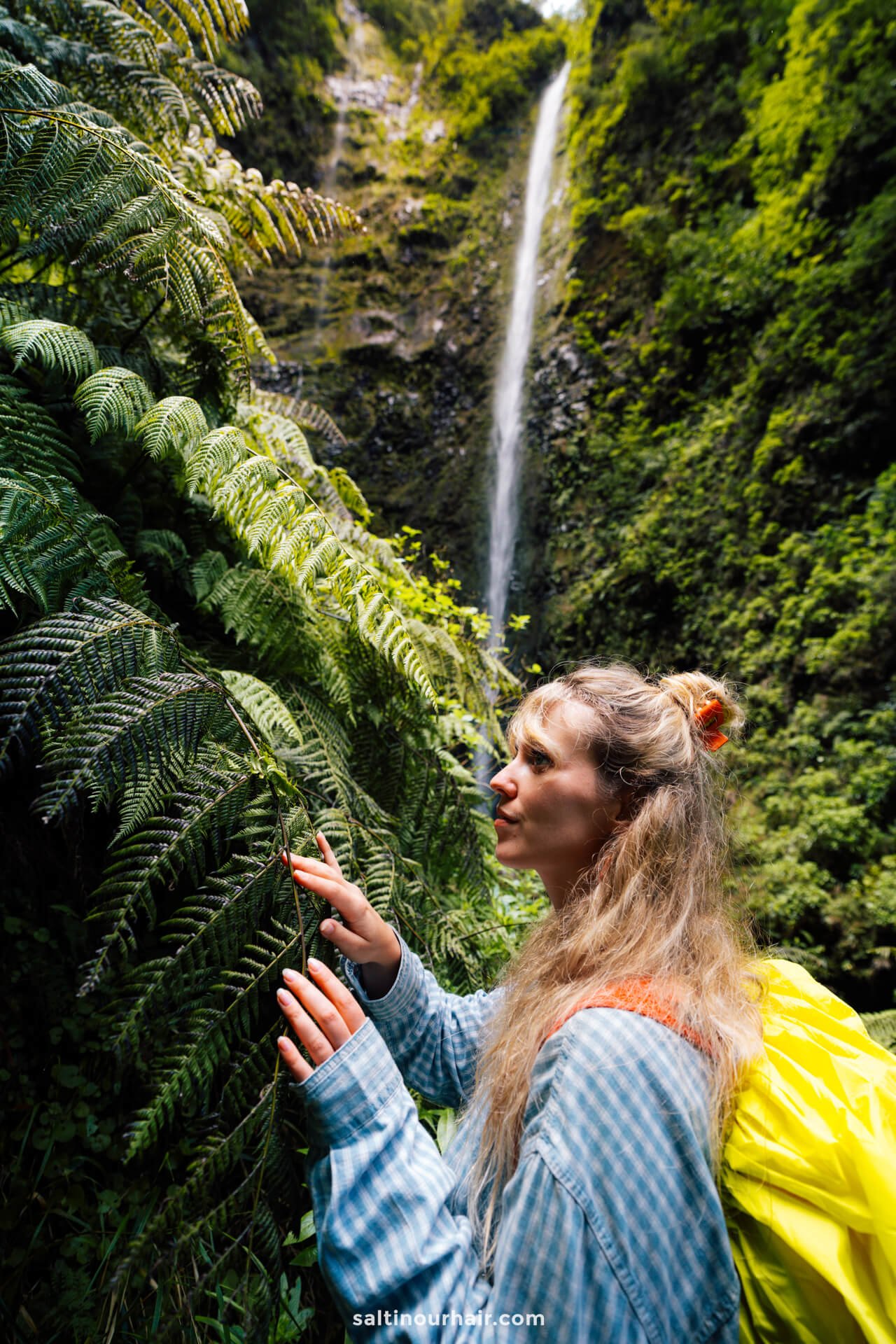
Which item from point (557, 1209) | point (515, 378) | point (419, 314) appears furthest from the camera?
point (419, 314)

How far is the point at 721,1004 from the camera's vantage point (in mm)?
964

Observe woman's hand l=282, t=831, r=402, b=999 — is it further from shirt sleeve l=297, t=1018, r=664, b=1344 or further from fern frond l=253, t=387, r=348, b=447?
fern frond l=253, t=387, r=348, b=447

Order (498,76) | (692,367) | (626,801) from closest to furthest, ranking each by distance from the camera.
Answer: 1. (626,801)
2. (692,367)
3. (498,76)

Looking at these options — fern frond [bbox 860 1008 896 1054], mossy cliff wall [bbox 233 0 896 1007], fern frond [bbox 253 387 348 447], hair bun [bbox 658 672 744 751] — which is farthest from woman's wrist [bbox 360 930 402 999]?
mossy cliff wall [bbox 233 0 896 1007]

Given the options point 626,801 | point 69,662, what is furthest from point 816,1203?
point 69,662

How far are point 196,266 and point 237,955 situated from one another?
5.42 ft

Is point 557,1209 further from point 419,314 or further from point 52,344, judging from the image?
point 419,314

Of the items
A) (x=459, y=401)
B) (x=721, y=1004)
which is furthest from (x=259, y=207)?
(x=459, y=401)

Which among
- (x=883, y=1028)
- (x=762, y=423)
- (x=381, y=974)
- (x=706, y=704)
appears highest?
(x=762, y=423)

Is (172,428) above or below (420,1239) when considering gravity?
above

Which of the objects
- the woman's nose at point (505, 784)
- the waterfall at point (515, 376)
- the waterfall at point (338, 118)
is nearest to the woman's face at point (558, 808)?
the woman's nose at point (505, 784)

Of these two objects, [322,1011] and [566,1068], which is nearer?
[566,1068]

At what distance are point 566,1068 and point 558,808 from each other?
50 centimetres

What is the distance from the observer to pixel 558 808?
126 cm
